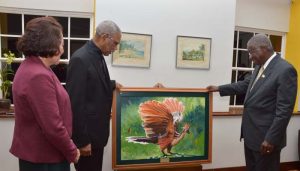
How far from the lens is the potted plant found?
292 cm

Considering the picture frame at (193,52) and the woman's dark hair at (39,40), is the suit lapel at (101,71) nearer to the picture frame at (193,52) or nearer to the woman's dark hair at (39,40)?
the woman's dark hair at (39,40)

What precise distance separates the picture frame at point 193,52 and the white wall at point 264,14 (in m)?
0.73

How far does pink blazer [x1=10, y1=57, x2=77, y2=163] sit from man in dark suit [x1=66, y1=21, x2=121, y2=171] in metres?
0.29

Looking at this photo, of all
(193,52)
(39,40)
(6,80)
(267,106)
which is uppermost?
(193,52)

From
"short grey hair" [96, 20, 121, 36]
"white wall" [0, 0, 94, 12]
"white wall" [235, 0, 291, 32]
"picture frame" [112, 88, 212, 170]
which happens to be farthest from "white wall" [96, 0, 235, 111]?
"short grey hair" [96, 20, 121, 36]

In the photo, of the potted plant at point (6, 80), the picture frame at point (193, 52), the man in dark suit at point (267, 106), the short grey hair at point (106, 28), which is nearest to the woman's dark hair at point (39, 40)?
the short grey hair at point (106, 28)

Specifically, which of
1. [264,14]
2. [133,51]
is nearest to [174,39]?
[133,51]

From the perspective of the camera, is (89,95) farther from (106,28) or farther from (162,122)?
(162,122)

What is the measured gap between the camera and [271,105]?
218 cm

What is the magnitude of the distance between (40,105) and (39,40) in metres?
0.33

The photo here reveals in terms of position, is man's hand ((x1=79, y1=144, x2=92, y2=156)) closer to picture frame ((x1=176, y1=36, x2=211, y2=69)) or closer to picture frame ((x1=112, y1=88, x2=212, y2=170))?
picture frame ((x1=112, y1=88, x2=212, y2=170))

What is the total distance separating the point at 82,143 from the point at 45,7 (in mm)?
1839

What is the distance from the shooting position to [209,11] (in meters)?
3.32

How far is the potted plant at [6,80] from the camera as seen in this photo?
2922 mm
